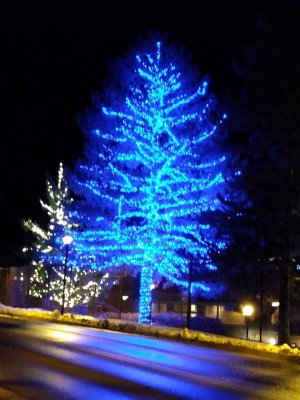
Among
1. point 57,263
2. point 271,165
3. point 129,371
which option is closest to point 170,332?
point 271,165

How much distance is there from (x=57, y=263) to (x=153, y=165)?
8822 mm

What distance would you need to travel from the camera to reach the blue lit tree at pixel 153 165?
86.0ft

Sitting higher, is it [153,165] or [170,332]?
[153,165]

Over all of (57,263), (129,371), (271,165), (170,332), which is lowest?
(129,371)

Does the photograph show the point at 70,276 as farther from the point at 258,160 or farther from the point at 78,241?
the point at 258,160

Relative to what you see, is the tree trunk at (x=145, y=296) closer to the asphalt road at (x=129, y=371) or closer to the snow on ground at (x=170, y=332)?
the snow on ground at (x=170, y=332)

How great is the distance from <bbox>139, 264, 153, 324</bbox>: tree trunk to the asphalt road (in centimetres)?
932

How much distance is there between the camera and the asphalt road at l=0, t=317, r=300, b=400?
9.53m

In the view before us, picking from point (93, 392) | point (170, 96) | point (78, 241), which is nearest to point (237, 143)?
point (170, 96)

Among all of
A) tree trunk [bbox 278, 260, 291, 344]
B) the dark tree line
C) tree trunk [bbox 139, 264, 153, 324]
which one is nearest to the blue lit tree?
tree trunk [bbox 139, 264, 153, 324]

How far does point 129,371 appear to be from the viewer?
37.9ft

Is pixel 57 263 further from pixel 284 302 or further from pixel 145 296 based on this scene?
pixel 284 302

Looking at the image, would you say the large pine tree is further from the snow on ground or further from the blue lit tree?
the snow on ground

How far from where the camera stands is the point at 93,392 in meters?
9.36
